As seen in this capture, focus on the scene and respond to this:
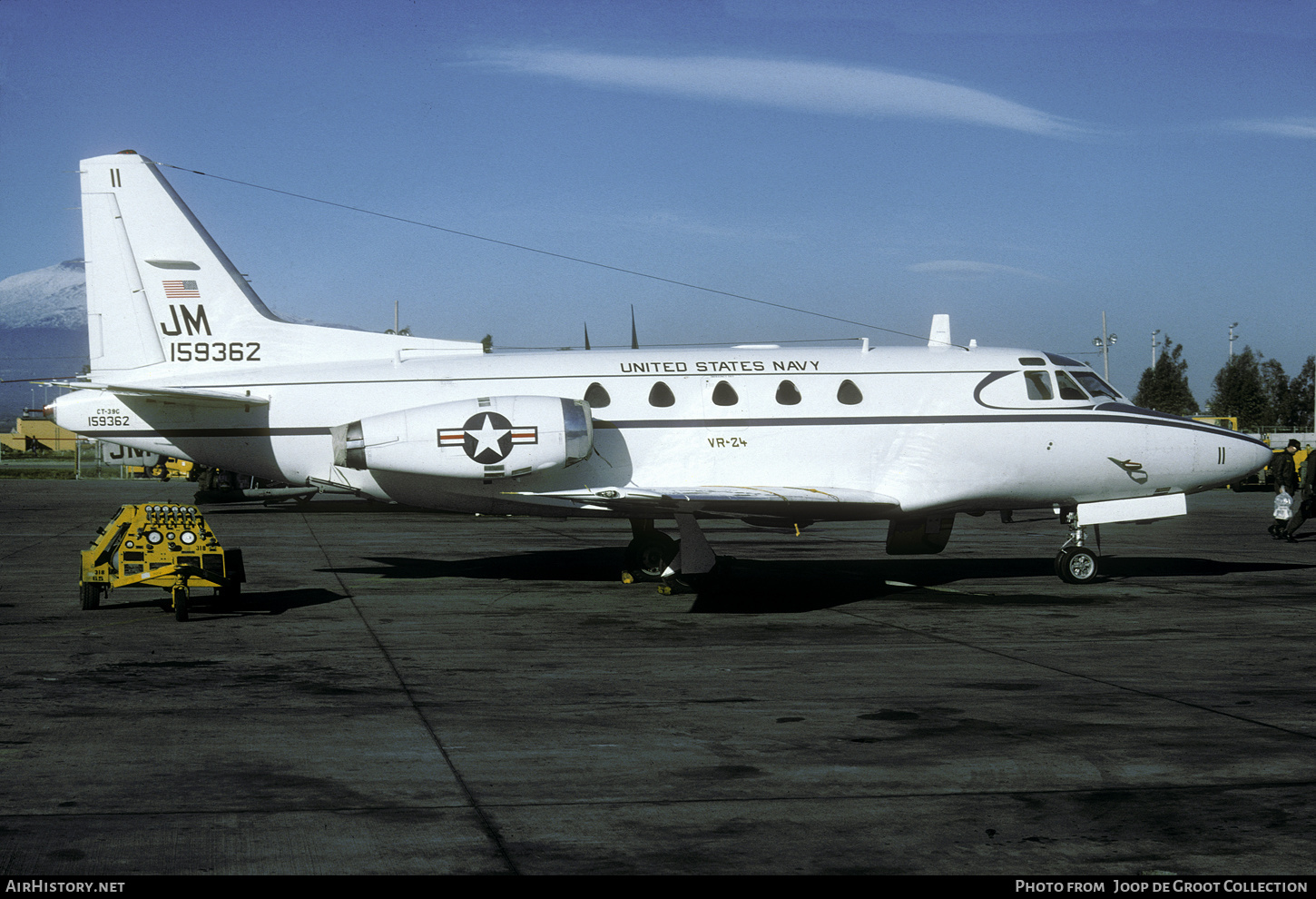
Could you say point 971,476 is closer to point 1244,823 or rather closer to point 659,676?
point 659,676

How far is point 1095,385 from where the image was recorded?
1789 cm

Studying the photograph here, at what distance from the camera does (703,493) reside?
15.8 metres

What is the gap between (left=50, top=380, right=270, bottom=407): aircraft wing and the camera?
53.3 ft

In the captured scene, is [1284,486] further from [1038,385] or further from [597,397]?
[597,397]

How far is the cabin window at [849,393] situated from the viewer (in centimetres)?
1711

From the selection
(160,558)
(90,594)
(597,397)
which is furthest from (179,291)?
(597,397)

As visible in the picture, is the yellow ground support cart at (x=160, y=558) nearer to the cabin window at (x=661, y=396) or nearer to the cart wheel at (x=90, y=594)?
the cart wheel at (x=90, y=594)

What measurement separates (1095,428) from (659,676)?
31.2 ft

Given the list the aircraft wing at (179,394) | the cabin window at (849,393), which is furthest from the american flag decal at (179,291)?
the cabin window at (849,393)

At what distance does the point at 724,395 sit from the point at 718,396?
0.10 metres

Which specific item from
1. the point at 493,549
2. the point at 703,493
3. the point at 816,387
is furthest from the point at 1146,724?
the point at 493,549

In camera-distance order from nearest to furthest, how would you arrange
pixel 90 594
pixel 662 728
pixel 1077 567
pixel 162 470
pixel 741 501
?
1. pixel 662 728
2. pixel 90 594
3. pixel 741 501
4. pixel 1077 567
5. pixel 162 470

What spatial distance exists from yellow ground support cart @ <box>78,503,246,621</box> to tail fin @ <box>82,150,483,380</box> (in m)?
3.57

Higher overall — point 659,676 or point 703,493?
point 703,493
